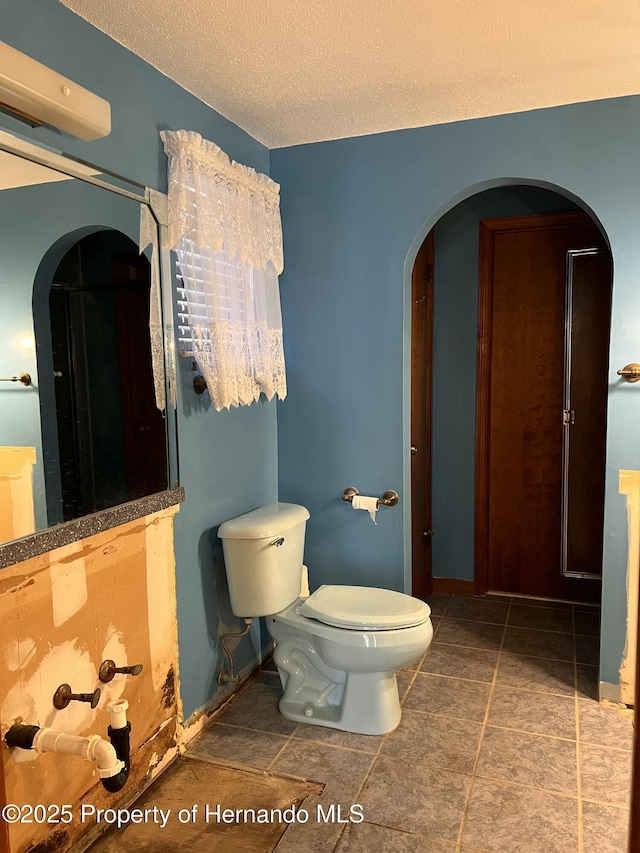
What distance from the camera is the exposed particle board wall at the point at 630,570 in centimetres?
239

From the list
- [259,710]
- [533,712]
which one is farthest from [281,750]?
[533,712]

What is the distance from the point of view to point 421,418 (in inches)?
134

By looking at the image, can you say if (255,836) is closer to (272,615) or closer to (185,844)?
(185,844)

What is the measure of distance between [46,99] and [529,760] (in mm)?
2391

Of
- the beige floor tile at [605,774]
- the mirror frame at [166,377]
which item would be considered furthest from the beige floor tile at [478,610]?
the mirror frame at [166,377]

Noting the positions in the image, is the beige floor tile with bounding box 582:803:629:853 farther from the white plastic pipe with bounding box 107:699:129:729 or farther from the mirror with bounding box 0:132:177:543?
the mirror with bounding box 0:132:177:543

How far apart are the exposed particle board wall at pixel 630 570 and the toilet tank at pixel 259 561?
1.27 meters

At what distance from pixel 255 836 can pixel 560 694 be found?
1.36 m

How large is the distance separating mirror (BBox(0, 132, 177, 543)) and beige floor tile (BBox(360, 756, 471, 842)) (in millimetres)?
1177

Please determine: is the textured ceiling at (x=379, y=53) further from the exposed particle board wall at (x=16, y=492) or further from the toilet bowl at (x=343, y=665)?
the toilet bowl at (x=343, y=665)

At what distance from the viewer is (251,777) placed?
2.05 metres

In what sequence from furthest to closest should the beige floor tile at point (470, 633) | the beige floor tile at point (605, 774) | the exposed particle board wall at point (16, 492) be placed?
the beige floor tile at point (470, 633)
the beige floor tile at point (605, 774)
the exposed particle board wall at point (16, 492)

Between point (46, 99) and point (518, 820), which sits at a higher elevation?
point (46, 99)

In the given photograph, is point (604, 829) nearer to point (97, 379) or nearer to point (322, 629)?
point (322, 629)
